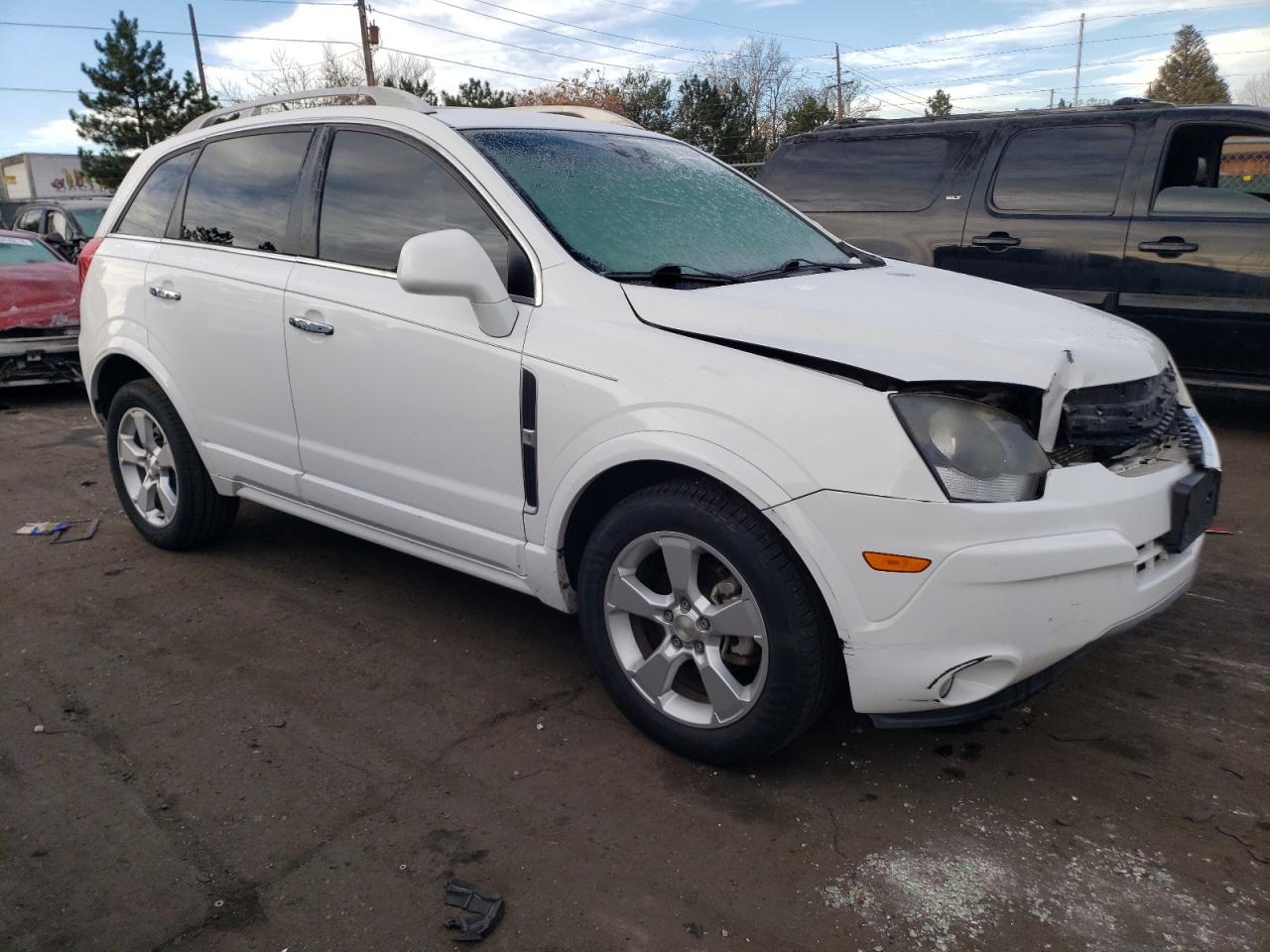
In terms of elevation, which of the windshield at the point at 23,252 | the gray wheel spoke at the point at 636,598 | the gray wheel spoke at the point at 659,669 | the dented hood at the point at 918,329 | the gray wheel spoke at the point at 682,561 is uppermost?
the dented hood at the point at 918,329

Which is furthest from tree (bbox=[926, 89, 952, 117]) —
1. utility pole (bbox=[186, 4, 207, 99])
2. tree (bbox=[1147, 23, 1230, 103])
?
utility pole (bbox=[186, 4, 207, 99])

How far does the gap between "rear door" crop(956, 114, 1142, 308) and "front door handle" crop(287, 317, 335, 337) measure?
445cm

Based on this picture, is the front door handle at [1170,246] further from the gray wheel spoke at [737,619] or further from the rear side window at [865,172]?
the gray wheel spoke at [737,619]

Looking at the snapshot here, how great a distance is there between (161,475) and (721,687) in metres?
3.10

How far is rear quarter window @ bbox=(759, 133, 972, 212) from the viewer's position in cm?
655

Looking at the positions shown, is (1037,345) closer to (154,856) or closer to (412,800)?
(412,800)

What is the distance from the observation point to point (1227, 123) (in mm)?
5656

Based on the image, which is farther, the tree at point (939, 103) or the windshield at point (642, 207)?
the tree at point (939, 103)

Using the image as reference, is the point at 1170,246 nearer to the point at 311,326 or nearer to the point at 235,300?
the point at 311,326

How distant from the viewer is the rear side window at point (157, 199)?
4.36m

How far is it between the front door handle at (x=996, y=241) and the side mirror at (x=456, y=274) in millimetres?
4391

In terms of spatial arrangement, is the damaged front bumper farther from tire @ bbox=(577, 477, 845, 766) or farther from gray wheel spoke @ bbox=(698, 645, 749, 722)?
gray wheel spoke @ bbox=(698, 645, 749, 722)

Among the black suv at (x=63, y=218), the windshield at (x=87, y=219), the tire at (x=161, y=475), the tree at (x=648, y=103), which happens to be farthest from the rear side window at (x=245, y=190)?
the tree at (x=648, y=103)

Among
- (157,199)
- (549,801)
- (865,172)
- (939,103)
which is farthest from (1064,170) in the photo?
(939,103)
